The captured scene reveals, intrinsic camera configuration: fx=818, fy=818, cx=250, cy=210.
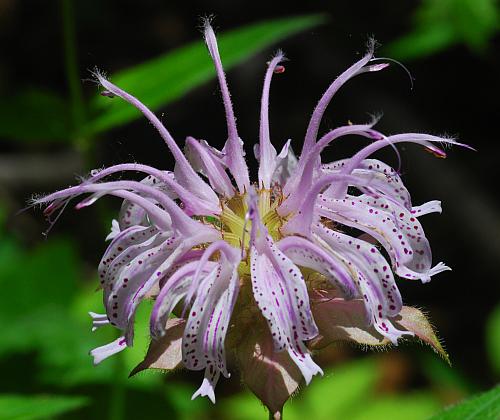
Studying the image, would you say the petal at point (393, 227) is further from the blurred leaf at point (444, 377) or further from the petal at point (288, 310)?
the blurred leaf at point (444, 377)

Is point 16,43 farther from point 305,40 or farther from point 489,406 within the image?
point 489,406

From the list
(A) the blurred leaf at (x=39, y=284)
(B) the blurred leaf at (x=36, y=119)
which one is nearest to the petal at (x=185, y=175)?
(B) the blurred leaf at (x=36, y=119)

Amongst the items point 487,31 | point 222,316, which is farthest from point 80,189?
point 487,31

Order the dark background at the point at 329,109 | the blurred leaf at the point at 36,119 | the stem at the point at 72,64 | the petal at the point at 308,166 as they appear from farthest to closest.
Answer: the dark background at the point at 329,109 → the blurred leaf at the point at 36,119 → the stem at the point at 72,64 → the petal at the point at 308,166

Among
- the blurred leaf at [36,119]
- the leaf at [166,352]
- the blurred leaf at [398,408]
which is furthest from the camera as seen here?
the blurred leaf at [398,408]

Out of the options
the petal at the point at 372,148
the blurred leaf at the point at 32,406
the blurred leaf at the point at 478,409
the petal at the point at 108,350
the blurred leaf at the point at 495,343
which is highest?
the blurred leaf at the point at 495,343

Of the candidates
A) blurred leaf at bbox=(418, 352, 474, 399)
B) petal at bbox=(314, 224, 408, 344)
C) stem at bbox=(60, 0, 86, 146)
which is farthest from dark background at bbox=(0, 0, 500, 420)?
petal at bbox=(314, 224, 408, 344)
